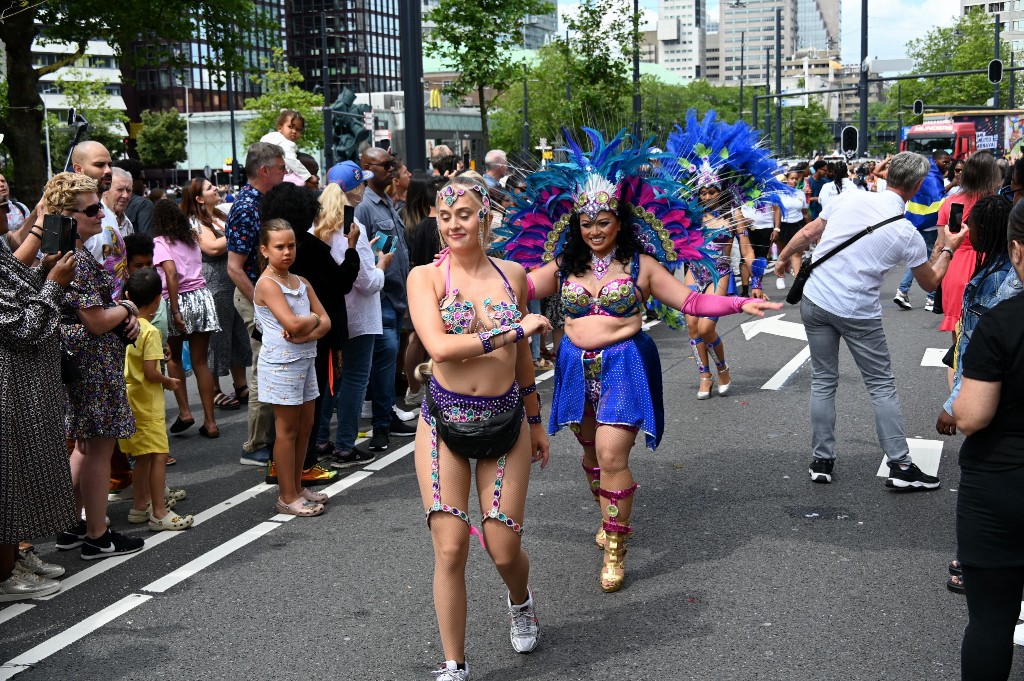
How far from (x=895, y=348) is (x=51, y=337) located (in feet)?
29.5

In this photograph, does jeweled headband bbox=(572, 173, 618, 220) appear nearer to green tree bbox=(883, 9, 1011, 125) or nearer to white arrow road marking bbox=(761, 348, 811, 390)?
white arrow road marking bbox=(761, 348, 811, 390)

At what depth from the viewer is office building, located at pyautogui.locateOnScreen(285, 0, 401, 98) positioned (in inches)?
5143

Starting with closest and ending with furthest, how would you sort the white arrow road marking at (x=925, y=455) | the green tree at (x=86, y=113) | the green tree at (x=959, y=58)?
1. the white arrow road marking at (x=925, y=455)
2. the green tree at (x=86, y=113)
3. the green tree at (x=959, y=58)

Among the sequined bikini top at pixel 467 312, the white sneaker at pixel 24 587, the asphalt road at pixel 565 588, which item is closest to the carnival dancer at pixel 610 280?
the asphalt road at pixel 565 588

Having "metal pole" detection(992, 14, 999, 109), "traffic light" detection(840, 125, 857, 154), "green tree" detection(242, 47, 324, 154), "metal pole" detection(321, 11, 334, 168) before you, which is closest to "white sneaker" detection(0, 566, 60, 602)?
"metal pole" detection(321, 11, 334, 168)

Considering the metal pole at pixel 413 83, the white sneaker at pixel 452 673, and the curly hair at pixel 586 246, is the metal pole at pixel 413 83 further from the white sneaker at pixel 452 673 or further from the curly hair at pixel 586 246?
the white sneaker at pixel 452 673

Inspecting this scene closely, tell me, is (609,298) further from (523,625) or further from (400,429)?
(400,429)

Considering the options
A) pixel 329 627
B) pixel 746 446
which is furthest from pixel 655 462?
pixel 329 627

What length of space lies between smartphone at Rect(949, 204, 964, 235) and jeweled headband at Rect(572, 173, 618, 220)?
3.04 m

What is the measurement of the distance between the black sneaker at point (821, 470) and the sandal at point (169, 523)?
3.79 metres

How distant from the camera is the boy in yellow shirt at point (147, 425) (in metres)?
6.13

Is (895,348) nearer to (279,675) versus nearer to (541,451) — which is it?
(541,451)

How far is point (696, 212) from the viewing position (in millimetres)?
5605

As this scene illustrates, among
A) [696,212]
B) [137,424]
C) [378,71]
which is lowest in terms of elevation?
[137,424]
